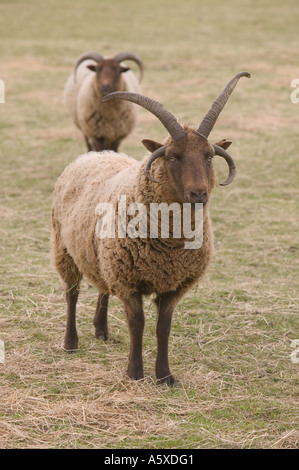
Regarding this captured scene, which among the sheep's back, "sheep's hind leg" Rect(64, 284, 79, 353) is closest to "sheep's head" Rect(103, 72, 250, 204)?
the sheep's back

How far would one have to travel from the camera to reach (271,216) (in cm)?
848

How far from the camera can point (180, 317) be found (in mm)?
5887

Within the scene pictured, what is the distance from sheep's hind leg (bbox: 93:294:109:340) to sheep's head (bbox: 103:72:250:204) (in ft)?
4.54

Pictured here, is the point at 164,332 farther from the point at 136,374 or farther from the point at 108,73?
the point at 108,73

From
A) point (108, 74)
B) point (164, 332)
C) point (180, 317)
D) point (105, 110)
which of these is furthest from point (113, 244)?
point (108, 74)

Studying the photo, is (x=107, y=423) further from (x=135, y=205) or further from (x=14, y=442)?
(x=135, y=205)

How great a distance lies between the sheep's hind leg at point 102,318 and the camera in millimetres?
5391

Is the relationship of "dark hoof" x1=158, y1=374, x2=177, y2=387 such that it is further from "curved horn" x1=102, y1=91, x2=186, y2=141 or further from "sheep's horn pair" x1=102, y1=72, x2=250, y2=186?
"curved horn" x1=102, y1=91, x2=186, y2=141

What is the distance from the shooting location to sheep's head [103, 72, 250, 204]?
4137mm

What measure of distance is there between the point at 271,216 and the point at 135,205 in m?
4.19

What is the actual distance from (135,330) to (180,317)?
1.31m

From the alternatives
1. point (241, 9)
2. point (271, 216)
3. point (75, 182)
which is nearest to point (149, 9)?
point (241, 9)

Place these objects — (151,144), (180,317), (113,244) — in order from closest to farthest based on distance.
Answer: (151,144) < (113,244) < (180,317)

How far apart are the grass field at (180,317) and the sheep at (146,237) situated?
24 centimetres
